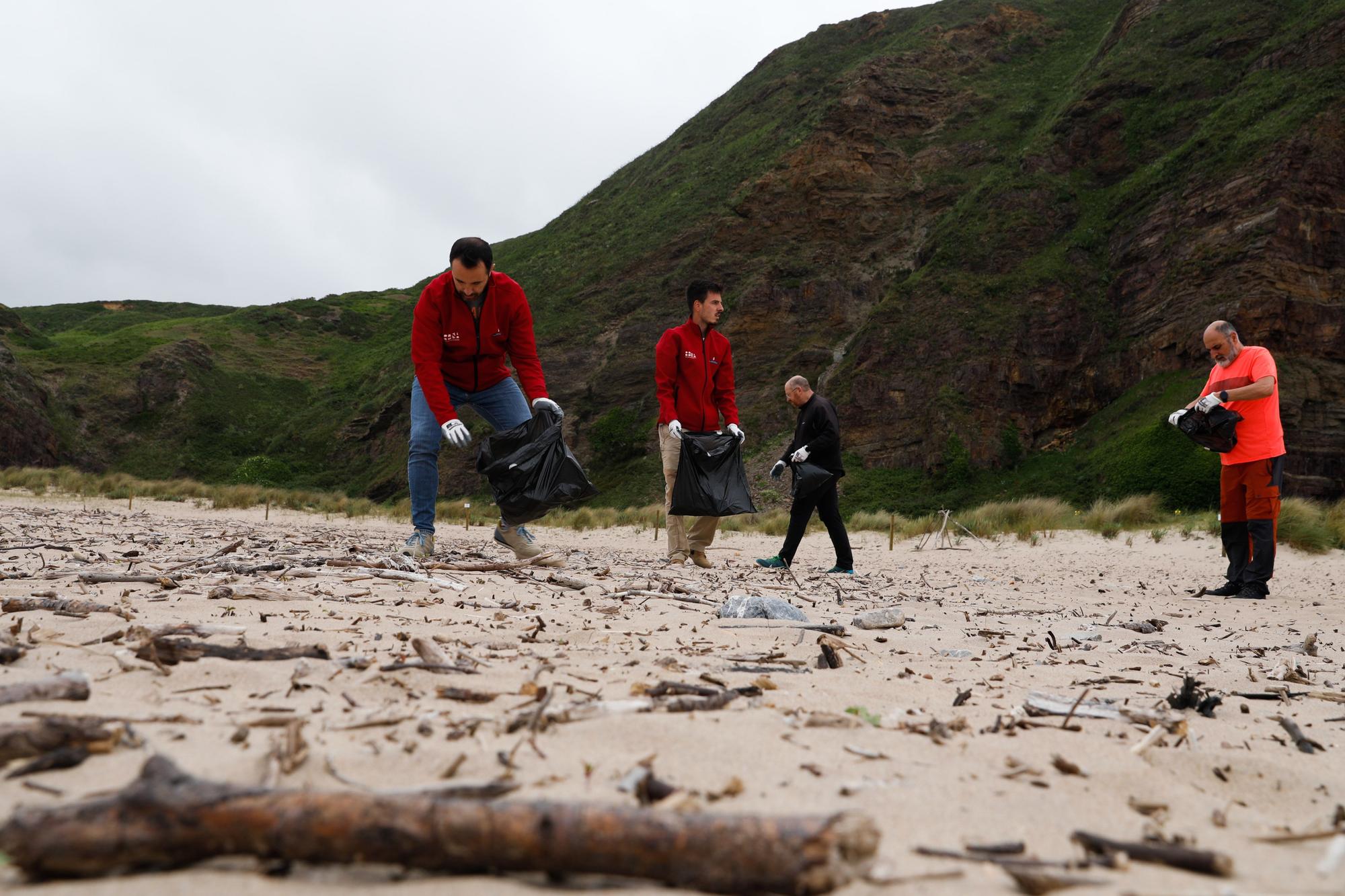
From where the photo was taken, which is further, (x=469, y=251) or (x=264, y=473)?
(x=264, y=473)

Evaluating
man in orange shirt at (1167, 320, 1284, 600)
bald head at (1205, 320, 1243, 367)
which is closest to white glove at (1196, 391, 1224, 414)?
man in orange shirt at (1167, 320, 1284, 600)

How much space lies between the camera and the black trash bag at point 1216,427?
5832mm

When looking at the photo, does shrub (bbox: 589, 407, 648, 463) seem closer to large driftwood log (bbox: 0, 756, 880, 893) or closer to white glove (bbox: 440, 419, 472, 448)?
white glove (bbox: 440, 419, 472, 448)

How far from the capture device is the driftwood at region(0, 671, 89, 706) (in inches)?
65.0

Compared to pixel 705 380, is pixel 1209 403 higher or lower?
lower

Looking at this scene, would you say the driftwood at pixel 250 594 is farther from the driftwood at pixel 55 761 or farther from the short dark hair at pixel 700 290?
the short dark hair at pixel 700 290

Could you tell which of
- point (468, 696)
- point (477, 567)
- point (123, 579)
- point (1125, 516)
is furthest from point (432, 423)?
point (1125, 516)

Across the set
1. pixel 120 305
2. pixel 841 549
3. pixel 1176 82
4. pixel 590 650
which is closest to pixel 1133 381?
Answer: pixel 1176 82

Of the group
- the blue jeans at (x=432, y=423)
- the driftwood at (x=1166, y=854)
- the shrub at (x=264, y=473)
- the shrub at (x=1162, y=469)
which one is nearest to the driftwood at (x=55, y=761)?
the driftwood at (x=1166, y=854)

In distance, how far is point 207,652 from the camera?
2.15m

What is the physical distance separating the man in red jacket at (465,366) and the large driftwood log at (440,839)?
4150 mm

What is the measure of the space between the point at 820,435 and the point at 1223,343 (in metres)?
3.15

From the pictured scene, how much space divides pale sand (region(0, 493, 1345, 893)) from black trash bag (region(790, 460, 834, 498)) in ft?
9.29

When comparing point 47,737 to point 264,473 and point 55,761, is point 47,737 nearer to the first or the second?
point 55,761
